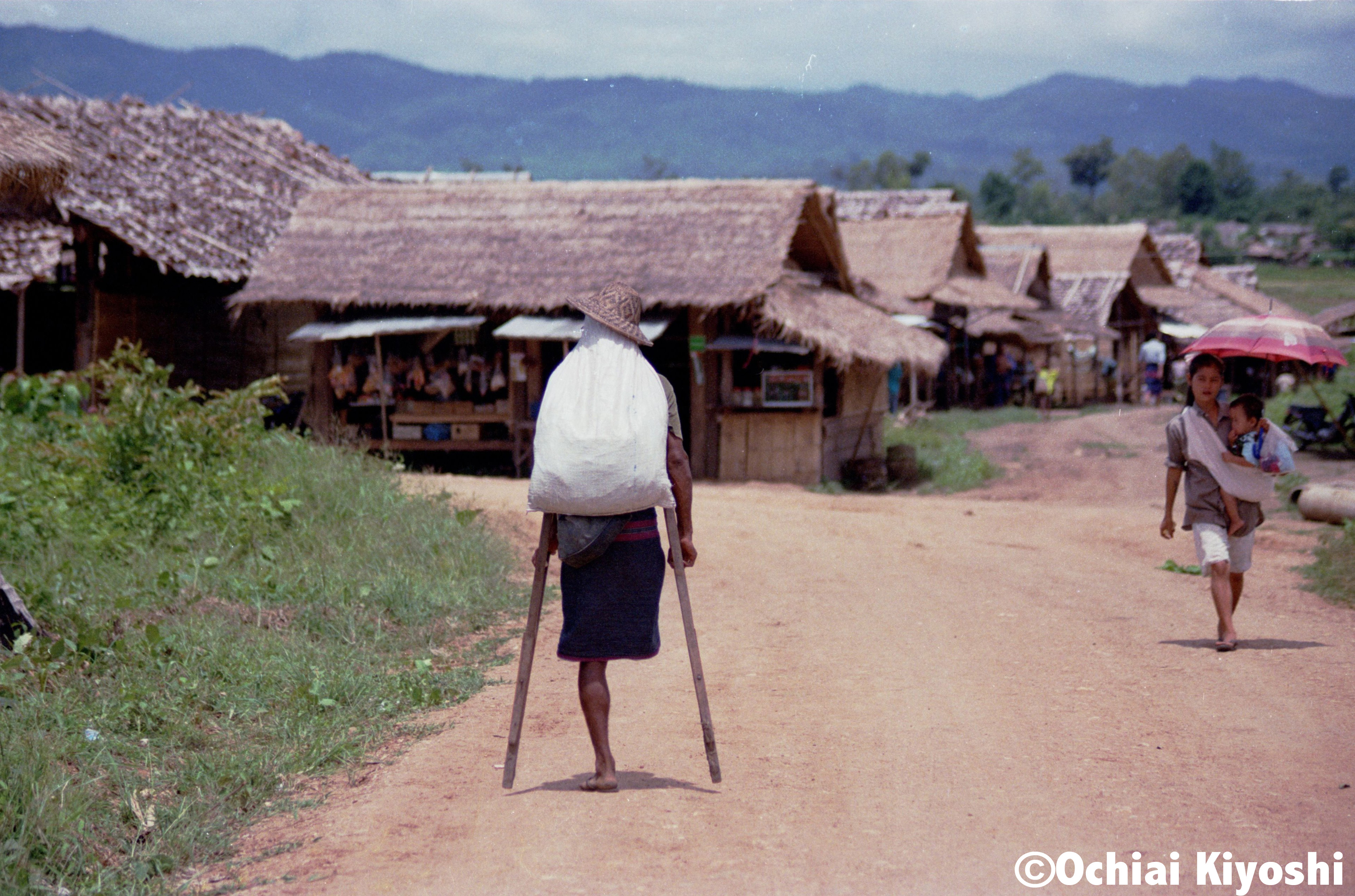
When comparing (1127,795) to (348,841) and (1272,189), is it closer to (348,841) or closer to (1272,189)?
(348,841)

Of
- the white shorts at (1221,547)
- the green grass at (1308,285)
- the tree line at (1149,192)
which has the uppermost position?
the tree line at (1149,192)

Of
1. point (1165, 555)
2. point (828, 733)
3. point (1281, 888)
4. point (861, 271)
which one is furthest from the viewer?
point (861, 271)

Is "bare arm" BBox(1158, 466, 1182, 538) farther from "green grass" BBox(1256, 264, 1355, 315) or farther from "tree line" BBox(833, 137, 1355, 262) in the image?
"tree line" BBox(833, 137, 1355, 262)

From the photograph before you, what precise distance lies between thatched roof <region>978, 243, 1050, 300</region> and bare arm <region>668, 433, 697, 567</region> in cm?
2715

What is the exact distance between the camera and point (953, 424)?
24.7 m

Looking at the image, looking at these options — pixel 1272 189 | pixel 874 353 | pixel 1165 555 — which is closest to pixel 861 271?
pixel 874 353

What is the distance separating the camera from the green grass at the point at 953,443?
58.6ft

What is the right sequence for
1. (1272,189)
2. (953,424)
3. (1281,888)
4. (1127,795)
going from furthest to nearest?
(1272,189)
(953,424)
(1127,795)
(1281,888)

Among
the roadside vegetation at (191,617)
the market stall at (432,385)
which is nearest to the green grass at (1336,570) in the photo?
the roadside vegetation at (191,617)

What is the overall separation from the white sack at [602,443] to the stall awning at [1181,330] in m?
33.4

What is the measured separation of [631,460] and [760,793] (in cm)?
127

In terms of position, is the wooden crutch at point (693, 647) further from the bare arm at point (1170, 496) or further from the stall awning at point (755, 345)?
the stall awning at point (755, 345)

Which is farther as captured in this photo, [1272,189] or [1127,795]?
[1272,189]

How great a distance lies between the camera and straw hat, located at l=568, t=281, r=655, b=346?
4160 millimetres
